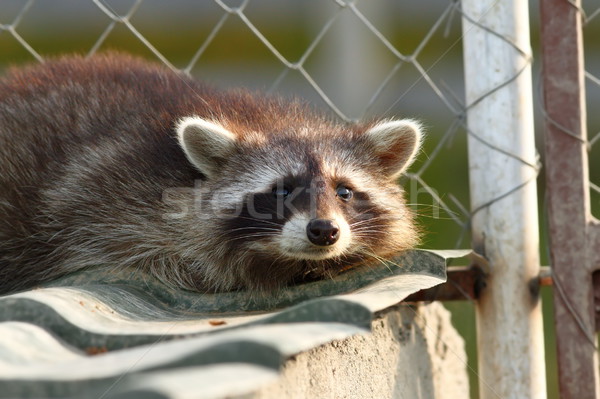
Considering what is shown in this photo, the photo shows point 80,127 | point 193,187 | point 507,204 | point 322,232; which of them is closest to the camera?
point 322,232

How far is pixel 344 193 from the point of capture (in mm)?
4000

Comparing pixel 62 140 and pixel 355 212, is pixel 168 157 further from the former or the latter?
pixel 355 212

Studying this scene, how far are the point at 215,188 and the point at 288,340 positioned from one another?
2.02 meters

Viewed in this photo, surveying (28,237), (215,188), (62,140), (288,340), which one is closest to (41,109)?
(62,140)

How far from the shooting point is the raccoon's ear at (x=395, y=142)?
13.7 feet

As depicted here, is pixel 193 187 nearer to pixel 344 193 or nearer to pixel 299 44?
pixel 344 193

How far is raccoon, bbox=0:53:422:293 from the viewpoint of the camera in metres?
3.83

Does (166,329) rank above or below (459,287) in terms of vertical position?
below

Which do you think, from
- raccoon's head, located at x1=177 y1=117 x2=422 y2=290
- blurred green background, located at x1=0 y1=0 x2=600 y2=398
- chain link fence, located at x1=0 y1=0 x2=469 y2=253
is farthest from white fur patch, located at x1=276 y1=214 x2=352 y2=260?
chain link fence, located at x1=0 y1=0 x2=469 y2=253

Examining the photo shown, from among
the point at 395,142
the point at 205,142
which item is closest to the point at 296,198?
the point at 205,142

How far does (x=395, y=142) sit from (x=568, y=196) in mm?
909

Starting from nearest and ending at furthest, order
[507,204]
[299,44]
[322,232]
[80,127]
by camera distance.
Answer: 1. [322,232]
2. [507,204]
3. [80,127]
4. [299,44]

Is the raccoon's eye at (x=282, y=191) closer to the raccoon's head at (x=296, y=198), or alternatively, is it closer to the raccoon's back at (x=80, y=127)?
the raccoon's head at (x=296, y=198)

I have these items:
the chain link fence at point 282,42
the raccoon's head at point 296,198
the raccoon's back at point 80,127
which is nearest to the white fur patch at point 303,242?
the raccoon's head at point 296,198
